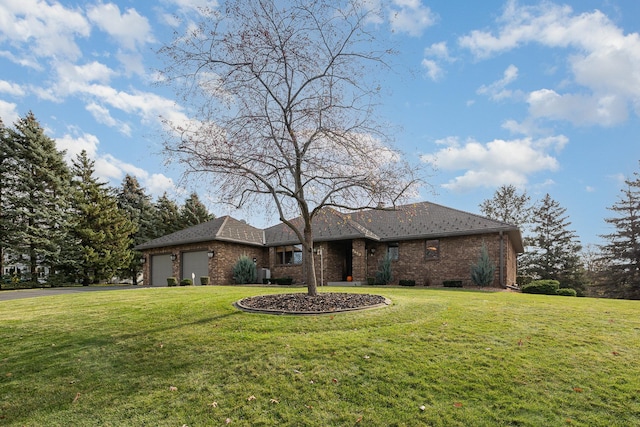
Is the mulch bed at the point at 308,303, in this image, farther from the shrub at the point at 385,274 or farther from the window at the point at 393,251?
the window at the point at 393,251

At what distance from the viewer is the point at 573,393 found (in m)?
4.53

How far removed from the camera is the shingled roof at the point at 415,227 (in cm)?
1958

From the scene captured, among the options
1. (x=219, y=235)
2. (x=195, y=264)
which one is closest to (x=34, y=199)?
(x=195, y=264)

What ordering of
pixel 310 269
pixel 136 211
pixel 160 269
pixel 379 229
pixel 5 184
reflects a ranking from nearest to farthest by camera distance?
pixel 310 269
pixel 379 229
pixel 160 269
pixel 5 184
pixel 136 211

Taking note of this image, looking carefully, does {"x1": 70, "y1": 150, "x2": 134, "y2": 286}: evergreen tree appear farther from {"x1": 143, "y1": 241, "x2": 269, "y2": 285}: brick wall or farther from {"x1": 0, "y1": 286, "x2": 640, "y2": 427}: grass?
{"x1": 0, "y1": 286, "x2": 640, "y2": 427}: grass

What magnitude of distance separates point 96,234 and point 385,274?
23026 mm

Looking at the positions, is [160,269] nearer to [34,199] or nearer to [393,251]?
[34,199]

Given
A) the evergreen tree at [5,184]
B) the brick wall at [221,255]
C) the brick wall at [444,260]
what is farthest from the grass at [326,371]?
the evergreen tree at [5,184]

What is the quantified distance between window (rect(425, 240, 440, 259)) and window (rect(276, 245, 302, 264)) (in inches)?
310

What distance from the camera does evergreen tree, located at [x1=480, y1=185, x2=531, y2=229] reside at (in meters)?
38.8

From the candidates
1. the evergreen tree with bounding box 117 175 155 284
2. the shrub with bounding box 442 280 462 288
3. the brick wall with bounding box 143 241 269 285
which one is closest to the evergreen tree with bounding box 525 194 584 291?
the shrub with bounding box 442 280 462 288

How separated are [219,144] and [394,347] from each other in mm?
6016

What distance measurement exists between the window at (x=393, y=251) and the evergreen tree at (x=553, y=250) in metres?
19.7

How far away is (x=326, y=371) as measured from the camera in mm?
5195
